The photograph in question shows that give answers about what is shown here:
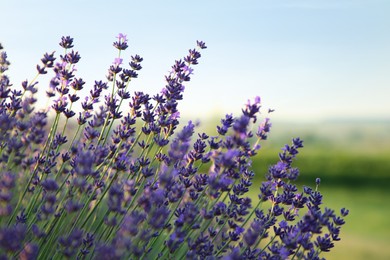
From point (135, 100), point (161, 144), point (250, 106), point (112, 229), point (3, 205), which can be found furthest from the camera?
point (135, 100)

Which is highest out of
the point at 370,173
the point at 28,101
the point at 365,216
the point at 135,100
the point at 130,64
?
the point at 370,173

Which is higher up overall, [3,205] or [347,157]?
[347,157]

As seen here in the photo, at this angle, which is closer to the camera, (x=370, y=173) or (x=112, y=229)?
(x=112, y=229)

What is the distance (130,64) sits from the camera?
2.85m

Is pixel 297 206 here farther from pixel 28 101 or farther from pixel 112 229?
pixel 28 101

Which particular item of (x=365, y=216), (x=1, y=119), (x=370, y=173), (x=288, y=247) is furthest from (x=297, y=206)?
(x=370, y=173)

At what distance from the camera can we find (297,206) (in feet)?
8.37

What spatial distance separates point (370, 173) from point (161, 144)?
16865 millimetres

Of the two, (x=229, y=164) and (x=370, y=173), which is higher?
(x=370, y=173)

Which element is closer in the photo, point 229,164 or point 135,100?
point 229,164

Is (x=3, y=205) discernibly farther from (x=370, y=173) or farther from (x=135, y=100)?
(x=370, y=173)

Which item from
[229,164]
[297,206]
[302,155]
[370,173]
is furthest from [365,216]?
[229,164]

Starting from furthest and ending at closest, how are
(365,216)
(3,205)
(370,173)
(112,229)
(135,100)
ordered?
(370,173), (365,216), (135,100), (112,229), (3,205)

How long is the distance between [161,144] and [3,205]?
3.26 feet
